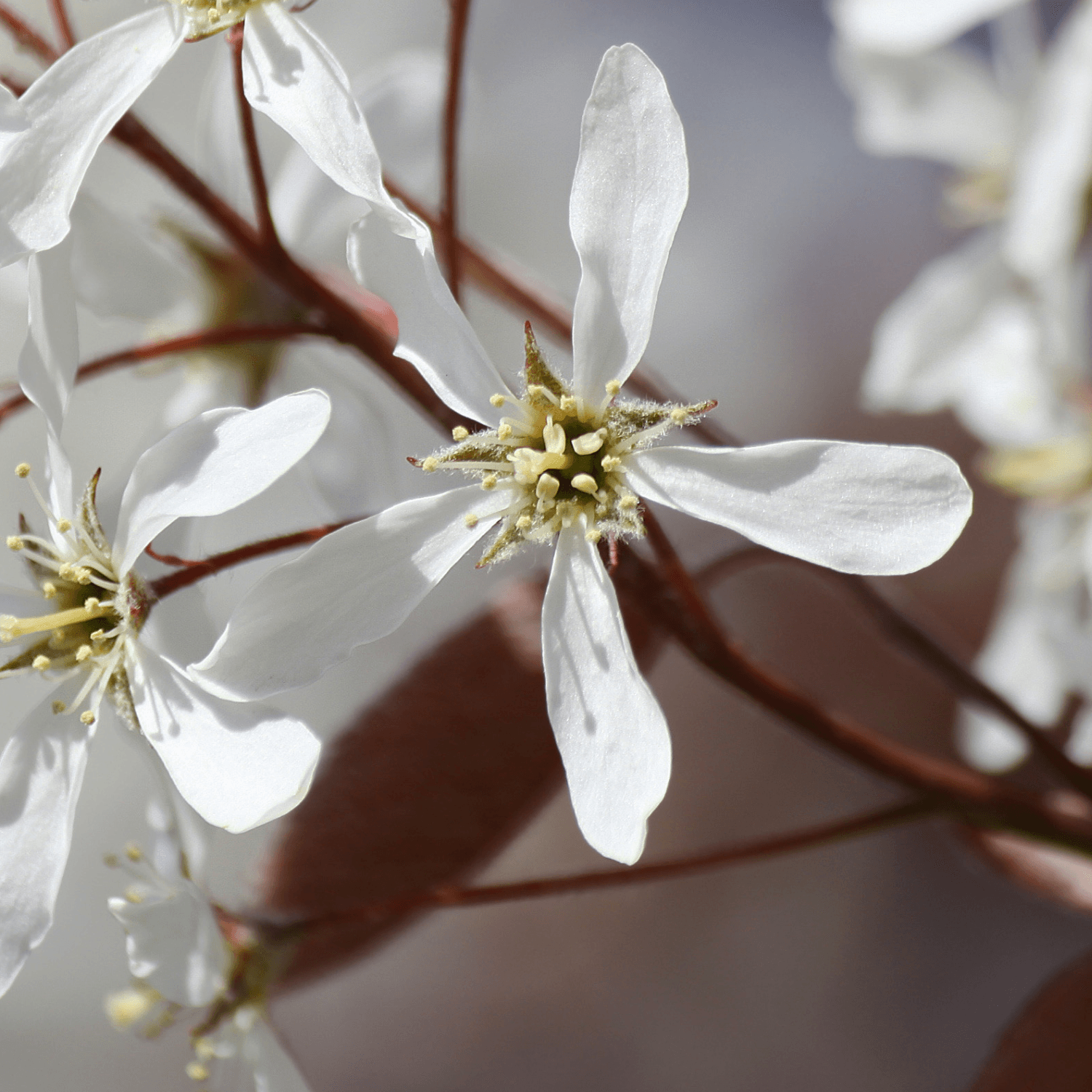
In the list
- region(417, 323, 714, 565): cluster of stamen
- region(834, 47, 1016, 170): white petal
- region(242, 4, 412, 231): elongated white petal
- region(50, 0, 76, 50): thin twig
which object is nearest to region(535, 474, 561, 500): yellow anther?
region(417, 323, 714, 565): cluster of stamen

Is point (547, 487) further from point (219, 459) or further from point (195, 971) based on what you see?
point (195, 971)

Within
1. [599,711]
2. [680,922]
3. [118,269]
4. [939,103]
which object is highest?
[118,269]

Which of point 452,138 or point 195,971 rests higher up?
point 452,138

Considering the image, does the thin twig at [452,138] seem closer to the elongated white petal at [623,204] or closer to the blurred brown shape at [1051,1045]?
the elongated white petal at [623,204]

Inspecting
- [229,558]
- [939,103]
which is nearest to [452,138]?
[229,558]

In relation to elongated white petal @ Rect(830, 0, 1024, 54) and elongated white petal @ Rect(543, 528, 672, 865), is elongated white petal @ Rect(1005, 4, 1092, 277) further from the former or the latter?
elongated white petal @ Rect(543, 528, 672, 865)

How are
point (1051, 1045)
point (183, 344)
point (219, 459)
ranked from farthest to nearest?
point (1051, 1045), point (183, 344), point (219, 459)
